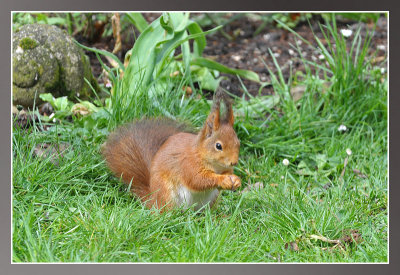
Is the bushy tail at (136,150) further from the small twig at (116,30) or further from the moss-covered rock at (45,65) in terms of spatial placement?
the small twig at (116,30)

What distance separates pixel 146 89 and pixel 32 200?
1081 mm

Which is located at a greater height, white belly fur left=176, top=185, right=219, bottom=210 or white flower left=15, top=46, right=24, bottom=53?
white flower left=15, top=46, right=24, bottom=53

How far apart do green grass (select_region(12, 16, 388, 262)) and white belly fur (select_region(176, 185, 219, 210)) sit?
0.18 ft

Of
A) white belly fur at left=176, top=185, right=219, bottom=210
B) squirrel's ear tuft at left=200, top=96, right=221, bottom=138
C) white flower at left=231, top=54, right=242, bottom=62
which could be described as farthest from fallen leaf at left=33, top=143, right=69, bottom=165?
white flower at left=231, top=54, right=242, bottom=62

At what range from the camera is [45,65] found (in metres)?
3.78

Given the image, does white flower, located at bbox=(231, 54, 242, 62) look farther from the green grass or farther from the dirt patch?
the green grass

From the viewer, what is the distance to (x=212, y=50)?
5047 mm

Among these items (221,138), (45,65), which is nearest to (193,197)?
(221,138)

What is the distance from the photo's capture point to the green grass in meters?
2.49

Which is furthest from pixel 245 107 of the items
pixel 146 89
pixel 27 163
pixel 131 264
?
pixel 131 264

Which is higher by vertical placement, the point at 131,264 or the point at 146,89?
the point at 146,89

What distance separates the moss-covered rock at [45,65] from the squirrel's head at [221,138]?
4.58 feet

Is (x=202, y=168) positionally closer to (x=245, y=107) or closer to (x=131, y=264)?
(x=131, y=264)

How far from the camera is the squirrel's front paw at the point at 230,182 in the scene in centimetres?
268
